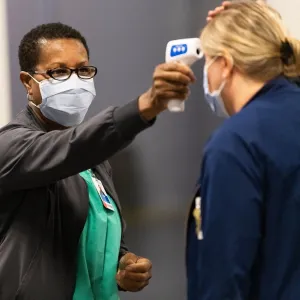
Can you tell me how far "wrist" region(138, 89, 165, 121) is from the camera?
1062 mm

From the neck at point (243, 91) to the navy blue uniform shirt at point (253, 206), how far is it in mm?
63

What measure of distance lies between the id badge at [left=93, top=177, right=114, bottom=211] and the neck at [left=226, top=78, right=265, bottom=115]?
0.51 metres

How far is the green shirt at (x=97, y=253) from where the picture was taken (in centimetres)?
136

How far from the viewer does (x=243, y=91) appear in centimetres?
104

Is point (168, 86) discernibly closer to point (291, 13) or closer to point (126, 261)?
point (126, 261)

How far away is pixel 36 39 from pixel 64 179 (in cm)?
40

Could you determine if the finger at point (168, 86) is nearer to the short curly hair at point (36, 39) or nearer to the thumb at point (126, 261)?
the short curly hair at point (36, 39)

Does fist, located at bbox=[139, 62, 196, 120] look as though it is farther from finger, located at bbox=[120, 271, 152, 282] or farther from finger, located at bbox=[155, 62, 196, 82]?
finger, located at bbox=[120, 271, 152, 282]

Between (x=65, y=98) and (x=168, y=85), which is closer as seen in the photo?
(x=168, y=85)

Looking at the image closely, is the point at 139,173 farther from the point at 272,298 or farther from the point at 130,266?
the point at 272,298

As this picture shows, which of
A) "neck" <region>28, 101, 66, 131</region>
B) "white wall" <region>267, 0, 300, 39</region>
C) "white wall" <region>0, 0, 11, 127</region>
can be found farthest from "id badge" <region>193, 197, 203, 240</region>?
"white wall" <region>0, 0, 11, 127</region>

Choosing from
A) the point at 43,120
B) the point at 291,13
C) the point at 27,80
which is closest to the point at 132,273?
the point at 43,120

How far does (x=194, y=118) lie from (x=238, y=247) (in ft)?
3.62

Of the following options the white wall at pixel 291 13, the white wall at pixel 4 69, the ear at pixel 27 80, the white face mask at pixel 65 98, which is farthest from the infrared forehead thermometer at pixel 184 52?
the white wall at pixel 4 69
